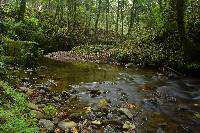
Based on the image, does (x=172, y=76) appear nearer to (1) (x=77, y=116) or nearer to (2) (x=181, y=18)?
(2) (x=181, y=18)

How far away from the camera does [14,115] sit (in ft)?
27.9

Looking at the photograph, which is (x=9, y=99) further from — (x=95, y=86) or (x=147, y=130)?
(x=95, y=86)

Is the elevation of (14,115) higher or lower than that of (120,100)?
higher

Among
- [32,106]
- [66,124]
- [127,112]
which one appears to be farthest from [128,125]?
[32,106]

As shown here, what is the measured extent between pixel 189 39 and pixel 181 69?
265 centimetres

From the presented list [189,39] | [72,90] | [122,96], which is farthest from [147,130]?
[189,39]

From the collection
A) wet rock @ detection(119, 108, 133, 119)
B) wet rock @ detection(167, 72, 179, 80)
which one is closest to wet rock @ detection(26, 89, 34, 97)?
wet rock @ detection(119, 108, 133, 119)

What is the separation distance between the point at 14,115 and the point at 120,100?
6091 millimetres

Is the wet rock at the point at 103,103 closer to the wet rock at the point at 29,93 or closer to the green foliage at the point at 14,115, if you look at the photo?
the wet rock at the point at 29,93

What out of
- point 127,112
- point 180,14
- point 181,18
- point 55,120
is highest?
point 180,14

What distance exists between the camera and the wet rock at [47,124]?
29.7 ft

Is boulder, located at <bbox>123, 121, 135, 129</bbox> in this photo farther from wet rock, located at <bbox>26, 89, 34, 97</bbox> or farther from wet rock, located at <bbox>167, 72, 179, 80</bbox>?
wet rock, located at <bbox>167, 72, 179, 80</bbox>

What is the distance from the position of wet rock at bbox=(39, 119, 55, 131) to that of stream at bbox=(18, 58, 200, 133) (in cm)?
108

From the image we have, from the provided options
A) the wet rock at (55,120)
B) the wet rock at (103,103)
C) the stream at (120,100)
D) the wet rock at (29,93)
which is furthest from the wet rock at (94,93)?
the wet rock at (55,120)
